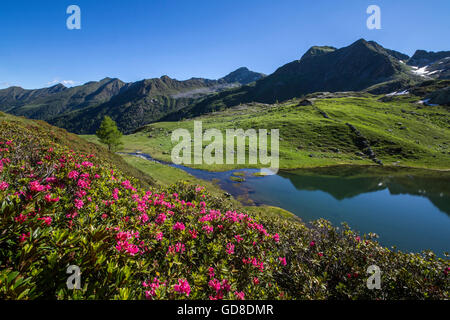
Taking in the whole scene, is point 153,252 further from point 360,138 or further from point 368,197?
point 360,138

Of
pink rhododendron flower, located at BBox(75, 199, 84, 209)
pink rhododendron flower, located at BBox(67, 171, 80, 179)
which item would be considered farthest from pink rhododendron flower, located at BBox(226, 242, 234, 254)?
pink rhododendron flower, located at BBox(67, 171, 80, 179)

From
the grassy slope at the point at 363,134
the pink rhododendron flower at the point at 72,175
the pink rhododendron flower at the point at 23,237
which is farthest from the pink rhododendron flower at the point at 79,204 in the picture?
the grassy slope at the point at 363,134

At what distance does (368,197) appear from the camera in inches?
1705

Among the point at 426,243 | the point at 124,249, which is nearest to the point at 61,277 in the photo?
the point at 124,249

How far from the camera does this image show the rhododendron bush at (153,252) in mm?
3900

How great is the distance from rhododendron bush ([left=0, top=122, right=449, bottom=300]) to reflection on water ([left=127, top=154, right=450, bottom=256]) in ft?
79.6

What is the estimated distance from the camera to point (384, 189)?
4894 cm

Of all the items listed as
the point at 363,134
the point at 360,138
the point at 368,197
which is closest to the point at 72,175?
the point at 368,197

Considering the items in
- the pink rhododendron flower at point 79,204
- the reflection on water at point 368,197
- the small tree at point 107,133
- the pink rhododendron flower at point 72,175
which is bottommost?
the reflection on water at point 368,197

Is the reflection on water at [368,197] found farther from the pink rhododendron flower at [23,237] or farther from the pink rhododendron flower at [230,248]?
the pink rhododendron flower at [23,237]

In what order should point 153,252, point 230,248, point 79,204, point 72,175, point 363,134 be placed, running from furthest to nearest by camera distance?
1. point 363,134
2. point 72,175
3. point 230,248
4. point 79,204
5. point 153,252

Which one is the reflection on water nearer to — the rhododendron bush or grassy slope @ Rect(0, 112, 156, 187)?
grassy slope @ Rect(0, 112, 156, 187)

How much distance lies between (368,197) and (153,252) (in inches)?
2012

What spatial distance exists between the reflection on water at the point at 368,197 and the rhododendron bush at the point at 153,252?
2425 centimetres
